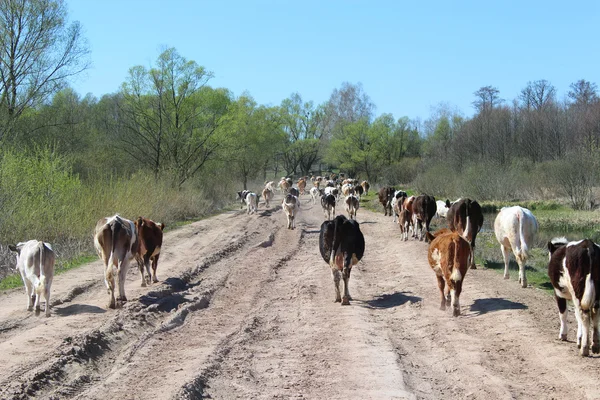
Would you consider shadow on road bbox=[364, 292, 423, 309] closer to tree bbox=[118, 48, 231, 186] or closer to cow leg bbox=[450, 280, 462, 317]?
cow leg bbox=[450, 280, 462, 317]

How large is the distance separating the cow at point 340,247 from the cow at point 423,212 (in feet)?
31.8

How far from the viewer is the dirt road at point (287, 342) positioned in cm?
711

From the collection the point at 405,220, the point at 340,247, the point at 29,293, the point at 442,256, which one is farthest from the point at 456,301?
the point at 405,220

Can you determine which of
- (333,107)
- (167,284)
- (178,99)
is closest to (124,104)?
(178,99)

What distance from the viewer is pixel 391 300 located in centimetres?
1218

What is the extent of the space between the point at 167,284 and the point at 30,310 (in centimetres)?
319

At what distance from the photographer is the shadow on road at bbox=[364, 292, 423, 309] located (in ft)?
38.7

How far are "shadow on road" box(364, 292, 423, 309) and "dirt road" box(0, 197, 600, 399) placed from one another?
23 mm

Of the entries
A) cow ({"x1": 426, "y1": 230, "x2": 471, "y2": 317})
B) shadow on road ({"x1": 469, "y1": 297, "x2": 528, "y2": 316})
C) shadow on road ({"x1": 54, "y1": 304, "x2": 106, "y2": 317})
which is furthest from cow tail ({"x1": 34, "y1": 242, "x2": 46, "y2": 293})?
shadow on road ({"x1": 469, "y1": 297, "x2": 528, "y2": 316})

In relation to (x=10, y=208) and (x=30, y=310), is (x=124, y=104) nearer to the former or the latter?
(x=10, y=208)

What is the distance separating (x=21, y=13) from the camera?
82.6 feet

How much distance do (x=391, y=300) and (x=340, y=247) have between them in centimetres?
144

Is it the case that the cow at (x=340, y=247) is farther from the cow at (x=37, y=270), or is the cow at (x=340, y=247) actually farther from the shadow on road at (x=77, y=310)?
the cow at (x=37, y=270)

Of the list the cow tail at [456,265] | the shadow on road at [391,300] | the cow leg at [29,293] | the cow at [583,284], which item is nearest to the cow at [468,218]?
the shadow on road at [391,300]
